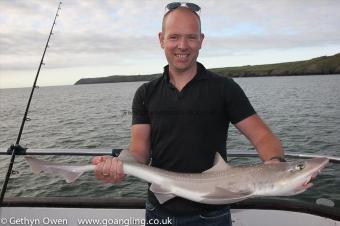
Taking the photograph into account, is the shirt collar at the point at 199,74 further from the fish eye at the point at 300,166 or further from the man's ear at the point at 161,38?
the fish eye at the point at 300,166

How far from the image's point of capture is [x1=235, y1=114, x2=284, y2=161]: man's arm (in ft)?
11.7

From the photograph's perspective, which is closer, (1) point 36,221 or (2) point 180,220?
(2) point 180,220

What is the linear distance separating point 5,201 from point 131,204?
193 cm

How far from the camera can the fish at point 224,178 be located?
3.34 m

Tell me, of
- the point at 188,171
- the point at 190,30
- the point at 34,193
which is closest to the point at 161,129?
the point at 188,171

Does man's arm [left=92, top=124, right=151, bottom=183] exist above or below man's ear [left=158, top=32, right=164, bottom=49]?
below

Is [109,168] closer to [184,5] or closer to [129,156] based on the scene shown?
[129,156]

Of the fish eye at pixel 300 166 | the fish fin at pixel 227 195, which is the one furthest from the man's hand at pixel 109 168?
the fish eye at pixel 300 166

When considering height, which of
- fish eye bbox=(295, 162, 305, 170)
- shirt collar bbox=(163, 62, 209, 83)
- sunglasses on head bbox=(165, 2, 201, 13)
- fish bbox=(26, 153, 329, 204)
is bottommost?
fish bbox=(26, 153, 329, 204)

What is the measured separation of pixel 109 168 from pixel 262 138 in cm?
152

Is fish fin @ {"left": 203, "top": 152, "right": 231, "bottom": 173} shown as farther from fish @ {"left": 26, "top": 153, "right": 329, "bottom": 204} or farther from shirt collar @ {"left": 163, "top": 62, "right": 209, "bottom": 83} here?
shirt collar @ {"left": 163, "top": 62, "right": 209, "bottom": 83}

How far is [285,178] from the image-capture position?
10.9 feet

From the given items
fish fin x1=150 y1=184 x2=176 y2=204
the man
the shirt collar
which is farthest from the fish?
the shirt collar

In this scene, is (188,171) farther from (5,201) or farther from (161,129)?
(5,201)
